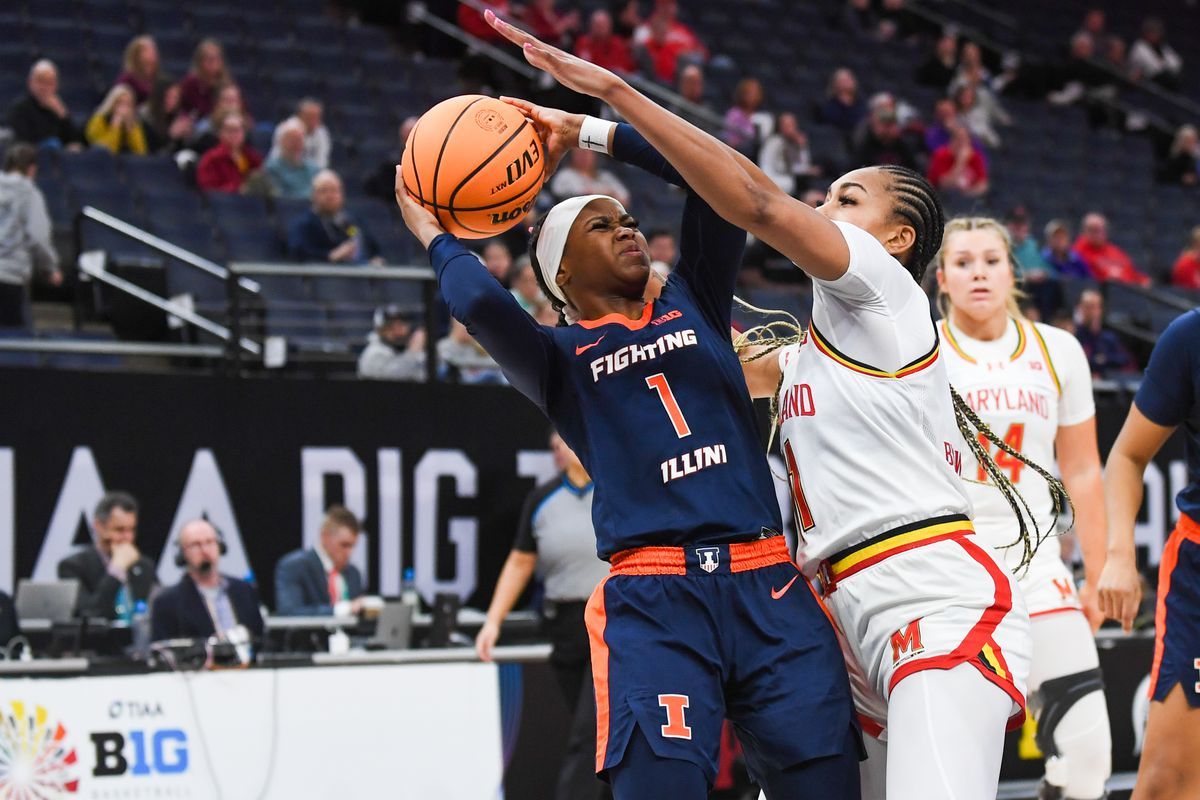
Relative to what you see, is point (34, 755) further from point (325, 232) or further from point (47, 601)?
point (325, 232)

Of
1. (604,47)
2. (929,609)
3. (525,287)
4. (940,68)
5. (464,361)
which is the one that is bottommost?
(929,609)

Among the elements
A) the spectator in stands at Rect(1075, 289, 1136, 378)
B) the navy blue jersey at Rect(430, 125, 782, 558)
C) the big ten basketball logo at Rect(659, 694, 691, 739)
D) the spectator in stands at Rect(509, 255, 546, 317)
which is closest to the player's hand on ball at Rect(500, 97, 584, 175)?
the navy blue jersey at Rect(430, 125, 782, 558)

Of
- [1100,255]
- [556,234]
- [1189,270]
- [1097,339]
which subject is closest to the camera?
[556,234]

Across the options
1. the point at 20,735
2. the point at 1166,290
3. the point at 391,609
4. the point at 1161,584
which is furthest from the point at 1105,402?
the point at 20,735

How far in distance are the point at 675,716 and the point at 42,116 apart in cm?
999

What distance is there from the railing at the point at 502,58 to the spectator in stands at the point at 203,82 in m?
3.19

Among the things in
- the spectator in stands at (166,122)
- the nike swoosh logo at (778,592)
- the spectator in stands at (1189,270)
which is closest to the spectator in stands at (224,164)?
the spectator in stands at (166,122)

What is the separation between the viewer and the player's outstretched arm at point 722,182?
11.2 feet

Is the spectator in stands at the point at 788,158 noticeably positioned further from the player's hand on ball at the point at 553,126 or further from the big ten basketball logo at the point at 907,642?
the big ten basketball logo at the point at 907,642

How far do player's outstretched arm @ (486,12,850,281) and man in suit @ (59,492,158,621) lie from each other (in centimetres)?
556

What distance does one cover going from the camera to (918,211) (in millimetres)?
3865

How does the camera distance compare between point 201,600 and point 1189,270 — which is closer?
point 201,600

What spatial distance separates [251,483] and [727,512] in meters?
6.10

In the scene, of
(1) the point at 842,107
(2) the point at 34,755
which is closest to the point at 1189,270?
(1) the point at 842,107
